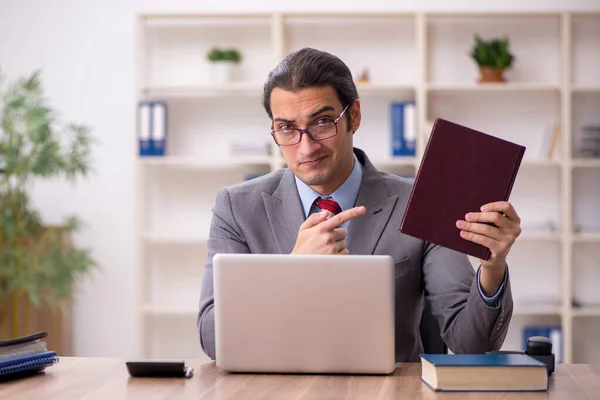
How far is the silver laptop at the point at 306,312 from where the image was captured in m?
1.61

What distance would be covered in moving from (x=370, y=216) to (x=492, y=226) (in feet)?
1.71

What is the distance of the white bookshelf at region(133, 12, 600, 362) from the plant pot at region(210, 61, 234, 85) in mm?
79

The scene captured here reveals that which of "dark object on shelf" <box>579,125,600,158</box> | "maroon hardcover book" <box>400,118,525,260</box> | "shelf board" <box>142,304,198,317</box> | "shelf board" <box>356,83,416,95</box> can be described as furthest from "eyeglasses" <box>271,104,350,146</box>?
"dark object on shelf" <box>579,125,600,158</box>

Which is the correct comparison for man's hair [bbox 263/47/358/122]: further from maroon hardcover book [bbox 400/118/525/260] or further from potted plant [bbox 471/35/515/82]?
potted plant [bbox 471/35/515/82]

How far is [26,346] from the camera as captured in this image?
179 centimetres

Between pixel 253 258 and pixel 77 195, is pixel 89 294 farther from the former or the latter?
Answer: pixel 253 258

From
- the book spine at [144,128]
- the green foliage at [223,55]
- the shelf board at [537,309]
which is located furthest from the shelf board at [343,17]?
the shelf board at [537,309]

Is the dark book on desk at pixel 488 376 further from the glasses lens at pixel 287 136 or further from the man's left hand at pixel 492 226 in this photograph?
the glasses lens at pixel 287 136

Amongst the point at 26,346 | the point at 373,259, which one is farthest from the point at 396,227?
the point at 26,346

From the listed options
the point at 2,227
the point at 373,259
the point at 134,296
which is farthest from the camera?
the point at 134,296

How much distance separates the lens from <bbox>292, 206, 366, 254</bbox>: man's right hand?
1806mm

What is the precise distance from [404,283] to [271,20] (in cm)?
271

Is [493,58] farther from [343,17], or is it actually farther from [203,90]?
[203,90]

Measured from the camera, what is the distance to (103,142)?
4.74m
